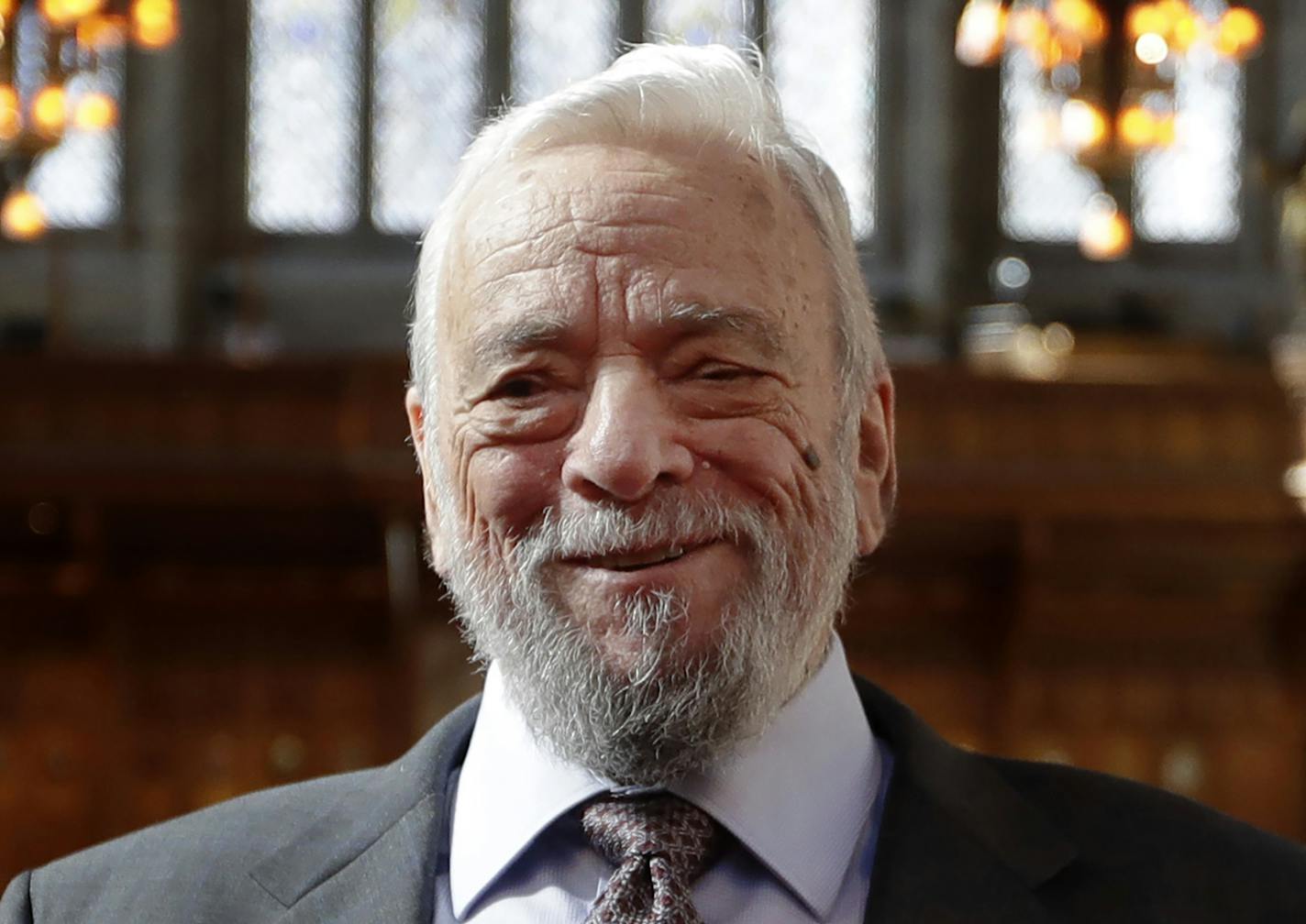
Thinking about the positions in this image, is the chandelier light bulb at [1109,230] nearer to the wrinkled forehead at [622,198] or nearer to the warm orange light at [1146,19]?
the warm orange light at [1146,19]

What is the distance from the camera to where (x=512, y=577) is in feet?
5.71

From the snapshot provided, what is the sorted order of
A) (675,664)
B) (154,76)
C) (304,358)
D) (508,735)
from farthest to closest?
(154,76), (304,358), (508,735), (675,664)

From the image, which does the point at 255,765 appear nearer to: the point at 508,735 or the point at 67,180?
the point at 67,180

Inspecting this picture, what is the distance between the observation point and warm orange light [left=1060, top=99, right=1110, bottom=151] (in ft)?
22.1

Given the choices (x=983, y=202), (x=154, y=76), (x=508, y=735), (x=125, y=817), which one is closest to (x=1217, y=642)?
(x=983, y=202)

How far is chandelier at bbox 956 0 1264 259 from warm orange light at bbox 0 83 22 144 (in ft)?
10.5

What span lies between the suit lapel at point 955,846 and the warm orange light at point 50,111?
5.19m

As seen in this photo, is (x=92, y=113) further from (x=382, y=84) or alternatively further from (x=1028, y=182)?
(x=1028, y=182)

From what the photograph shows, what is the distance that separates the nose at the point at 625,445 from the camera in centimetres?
164

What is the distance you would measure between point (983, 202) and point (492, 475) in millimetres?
9548

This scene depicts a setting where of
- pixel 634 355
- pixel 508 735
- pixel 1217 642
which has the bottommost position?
pixel 1217 642

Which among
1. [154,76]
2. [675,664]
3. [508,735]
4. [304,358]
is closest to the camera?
[675,664]

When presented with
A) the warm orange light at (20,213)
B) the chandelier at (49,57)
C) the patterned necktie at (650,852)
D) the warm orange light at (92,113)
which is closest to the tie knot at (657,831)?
the patterned necktie at (650,852)

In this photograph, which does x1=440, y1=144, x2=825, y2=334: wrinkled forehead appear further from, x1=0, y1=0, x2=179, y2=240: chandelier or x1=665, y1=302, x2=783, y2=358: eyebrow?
x1=0, y1=0, x2=179, y2=240: chandelier
